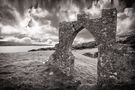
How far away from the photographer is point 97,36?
980 centimetres

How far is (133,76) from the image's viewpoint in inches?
330

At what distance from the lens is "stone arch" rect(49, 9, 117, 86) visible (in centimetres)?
926

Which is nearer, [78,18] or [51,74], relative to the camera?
[78,18]

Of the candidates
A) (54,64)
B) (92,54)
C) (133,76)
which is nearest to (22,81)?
(54,64)

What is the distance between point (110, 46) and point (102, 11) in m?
2.79

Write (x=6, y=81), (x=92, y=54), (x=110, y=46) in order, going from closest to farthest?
(x=110, y=46)
(x=6, y=81)
(x=92, y=54)

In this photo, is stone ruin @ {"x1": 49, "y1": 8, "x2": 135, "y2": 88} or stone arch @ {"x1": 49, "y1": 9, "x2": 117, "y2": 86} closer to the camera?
stone ruin @ {"x1": 49, "y1": 8, "x2": 135, "y2": 88}

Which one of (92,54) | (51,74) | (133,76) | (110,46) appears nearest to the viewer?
(133,76)

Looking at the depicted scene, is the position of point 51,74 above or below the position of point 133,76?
below

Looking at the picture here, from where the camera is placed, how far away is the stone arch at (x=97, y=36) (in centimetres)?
926

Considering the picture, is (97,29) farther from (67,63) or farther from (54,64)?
(54,64)

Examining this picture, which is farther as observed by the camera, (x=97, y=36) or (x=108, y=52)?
(x=97, y=36)

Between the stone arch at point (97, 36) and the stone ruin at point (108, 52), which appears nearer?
the stone ruin at point (108, 52)

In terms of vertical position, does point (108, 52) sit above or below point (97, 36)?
below
